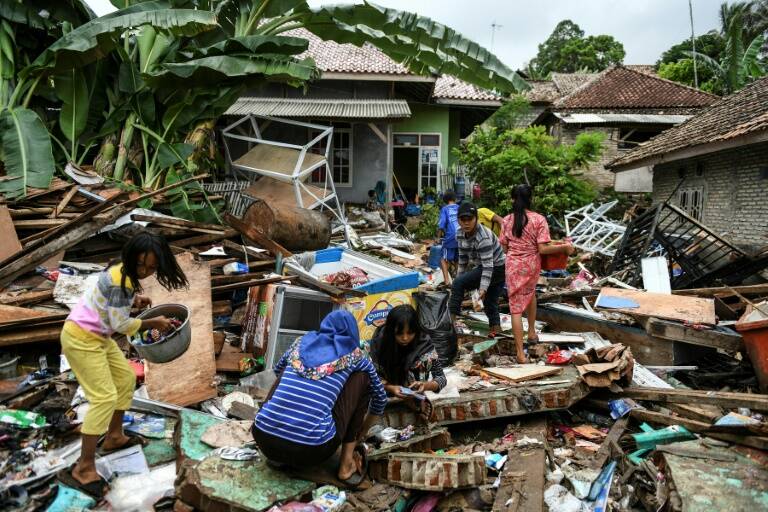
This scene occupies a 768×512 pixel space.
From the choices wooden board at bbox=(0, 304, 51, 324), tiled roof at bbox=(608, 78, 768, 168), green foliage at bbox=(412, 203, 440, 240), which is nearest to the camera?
wooden board at bbox=(0, 304, 51, 324)

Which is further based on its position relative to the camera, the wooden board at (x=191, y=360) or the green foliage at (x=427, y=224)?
the green foliage at (x=427, y=224)

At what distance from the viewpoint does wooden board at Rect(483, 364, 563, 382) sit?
451 cm

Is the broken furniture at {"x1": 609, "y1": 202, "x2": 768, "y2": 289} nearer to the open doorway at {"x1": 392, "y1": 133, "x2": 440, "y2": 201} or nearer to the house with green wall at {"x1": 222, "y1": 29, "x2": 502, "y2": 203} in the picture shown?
the house with green wall at {"x1": 222, "y1": 29, "x2": 502, "y2": 203}

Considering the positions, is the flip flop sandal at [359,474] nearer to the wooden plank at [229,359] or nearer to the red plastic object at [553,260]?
the wooden plank at [229,359]

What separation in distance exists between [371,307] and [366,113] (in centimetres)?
812

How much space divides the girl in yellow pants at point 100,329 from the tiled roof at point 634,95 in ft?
65.5

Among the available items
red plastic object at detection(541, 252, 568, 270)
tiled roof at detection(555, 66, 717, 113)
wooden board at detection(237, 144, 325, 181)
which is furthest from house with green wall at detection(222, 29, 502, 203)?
red plastic object at detection(541, 252, 568, 270)

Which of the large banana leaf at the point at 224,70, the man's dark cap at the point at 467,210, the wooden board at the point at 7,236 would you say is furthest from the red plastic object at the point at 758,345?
the wooden board at the point at 7,236

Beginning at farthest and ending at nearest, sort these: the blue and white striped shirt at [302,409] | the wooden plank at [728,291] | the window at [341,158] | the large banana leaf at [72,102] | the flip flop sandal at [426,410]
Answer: the window at [341,158]
the large banana leaf at [72,102]
the wooden plank at [728,291]
the flip flop sandal at [426,410]
the blue and white striped shirt at [302,409]

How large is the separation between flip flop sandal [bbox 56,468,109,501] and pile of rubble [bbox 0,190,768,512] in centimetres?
4

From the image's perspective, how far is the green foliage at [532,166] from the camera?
47.1 feet

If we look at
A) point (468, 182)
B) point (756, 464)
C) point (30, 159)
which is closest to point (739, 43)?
point (468, 182)

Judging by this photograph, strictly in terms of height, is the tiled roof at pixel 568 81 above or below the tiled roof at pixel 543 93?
above

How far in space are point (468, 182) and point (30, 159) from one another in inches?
464
